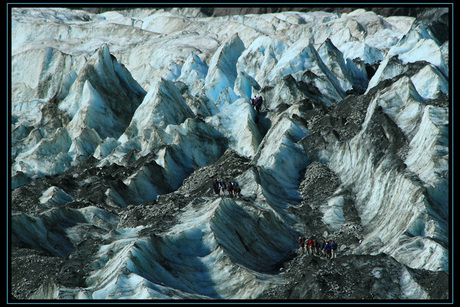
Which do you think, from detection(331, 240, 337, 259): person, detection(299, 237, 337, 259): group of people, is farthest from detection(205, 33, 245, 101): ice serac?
detection(331, 240, 337, 259): person

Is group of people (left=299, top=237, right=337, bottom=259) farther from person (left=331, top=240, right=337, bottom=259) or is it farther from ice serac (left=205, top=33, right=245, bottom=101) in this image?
ice serac (left=205, top=33, right=245, bottom=101)

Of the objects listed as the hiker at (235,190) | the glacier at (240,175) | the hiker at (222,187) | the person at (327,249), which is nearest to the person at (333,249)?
the person at (327,249)

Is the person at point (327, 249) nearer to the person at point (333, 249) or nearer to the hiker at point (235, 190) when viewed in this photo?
the person at point (333, 249)

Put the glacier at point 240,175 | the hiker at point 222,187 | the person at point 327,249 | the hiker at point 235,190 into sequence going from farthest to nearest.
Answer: the hiker at point 222,187 < the hiker at point 235,190 < the person at point 327,249 < the glacier at point 240,175

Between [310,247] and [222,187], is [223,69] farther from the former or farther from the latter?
[310,247]
